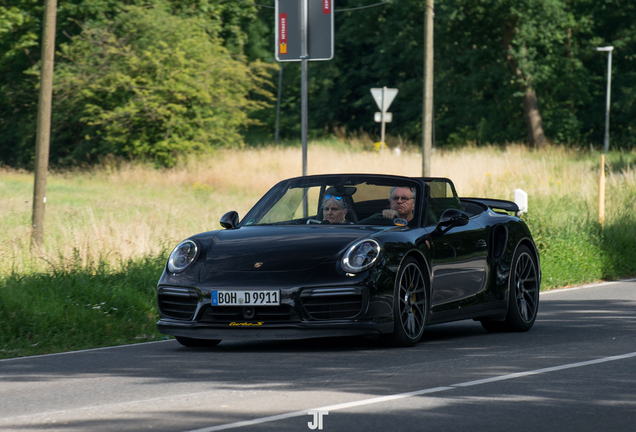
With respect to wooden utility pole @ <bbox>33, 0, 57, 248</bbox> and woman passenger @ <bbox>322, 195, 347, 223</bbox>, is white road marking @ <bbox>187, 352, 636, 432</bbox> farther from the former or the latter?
wooden utility pole @ <bbox>33, 0, 57, 248</bbox>

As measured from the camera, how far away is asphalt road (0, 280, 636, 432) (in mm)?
5383

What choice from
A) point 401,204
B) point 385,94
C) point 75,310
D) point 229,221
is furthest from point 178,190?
point 401,204

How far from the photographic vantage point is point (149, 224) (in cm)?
1658

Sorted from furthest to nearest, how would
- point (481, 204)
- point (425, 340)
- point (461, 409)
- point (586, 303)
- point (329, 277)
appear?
point (586, 303)
point (481, 204)
point (425, 340)
point (329, 277)
point (461, 409)

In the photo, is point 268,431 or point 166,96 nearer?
point 268,431

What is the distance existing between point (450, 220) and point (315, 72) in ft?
222

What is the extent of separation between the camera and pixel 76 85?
121 feet

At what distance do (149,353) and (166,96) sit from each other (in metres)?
28.1

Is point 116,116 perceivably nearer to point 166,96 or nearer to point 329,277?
point 166,96

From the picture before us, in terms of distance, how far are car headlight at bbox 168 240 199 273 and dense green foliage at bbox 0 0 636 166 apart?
27.0 meters

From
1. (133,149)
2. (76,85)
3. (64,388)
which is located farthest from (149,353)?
(76,85)

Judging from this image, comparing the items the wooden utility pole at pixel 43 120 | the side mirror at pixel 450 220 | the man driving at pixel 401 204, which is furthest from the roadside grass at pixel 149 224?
the side mirror at pixel 450 220

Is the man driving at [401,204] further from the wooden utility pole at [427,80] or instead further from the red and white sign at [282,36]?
the wooden utility pole at [427,80]

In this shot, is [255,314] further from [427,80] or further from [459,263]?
[427,80]
